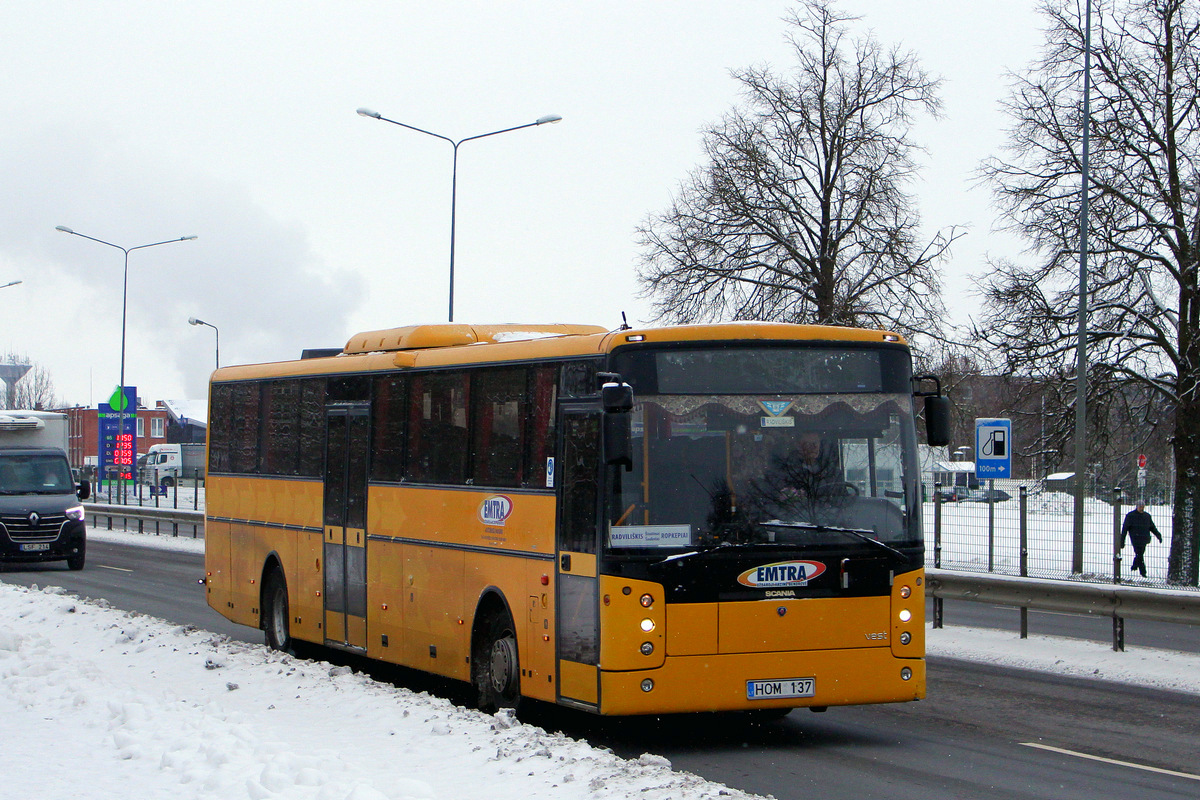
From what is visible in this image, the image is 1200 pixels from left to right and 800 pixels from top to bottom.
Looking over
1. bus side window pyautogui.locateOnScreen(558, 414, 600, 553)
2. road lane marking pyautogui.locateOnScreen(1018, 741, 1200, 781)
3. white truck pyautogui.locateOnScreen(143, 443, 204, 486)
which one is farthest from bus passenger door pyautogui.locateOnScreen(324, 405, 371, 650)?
white truck pyautogui.locateOnScreen(143, 443, 204, 486)

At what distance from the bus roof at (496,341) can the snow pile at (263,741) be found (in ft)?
8.72

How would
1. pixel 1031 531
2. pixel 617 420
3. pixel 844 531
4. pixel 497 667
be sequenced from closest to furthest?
pixel 617 420
pixel 844 531
pixel 497 667
pixel 1031 531

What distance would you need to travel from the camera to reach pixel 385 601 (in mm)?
→ 12859

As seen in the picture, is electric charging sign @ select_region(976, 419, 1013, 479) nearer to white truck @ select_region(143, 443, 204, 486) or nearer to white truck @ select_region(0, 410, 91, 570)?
white truck @ select_region(0, 410, 91, 570)

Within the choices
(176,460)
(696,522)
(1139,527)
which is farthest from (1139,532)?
(176,460)

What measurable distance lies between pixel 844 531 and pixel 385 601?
4866 mm

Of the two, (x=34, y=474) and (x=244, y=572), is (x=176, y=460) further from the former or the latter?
(x=244, y=572)

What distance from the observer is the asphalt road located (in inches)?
340

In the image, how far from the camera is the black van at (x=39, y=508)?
26.8m

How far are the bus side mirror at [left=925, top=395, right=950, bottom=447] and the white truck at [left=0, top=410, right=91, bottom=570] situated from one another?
804 inches

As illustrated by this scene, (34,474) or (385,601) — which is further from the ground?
(34,474)

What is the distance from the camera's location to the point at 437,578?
11844 millimetres

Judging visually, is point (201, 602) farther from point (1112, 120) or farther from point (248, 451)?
point (1112, 120)

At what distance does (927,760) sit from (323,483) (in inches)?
272
